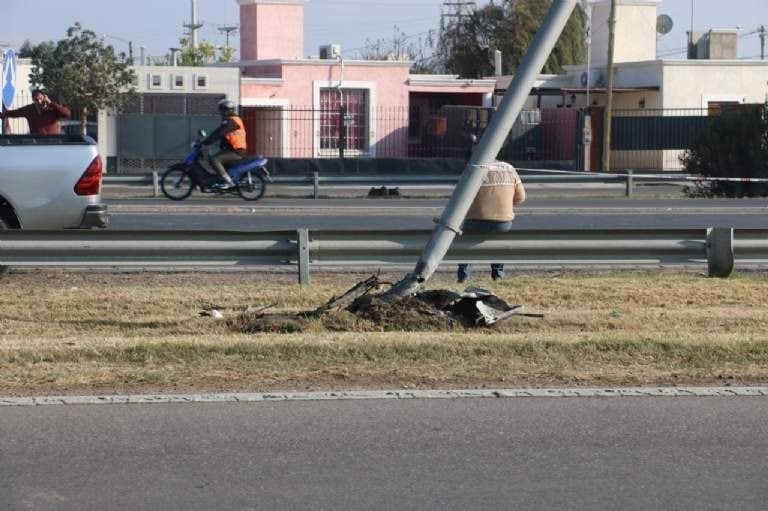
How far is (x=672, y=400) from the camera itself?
26.0 ft

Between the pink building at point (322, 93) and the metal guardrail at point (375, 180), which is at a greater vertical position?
the pink building at point (322, 93)

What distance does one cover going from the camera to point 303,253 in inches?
481

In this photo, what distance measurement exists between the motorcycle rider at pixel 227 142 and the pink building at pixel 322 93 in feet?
57.3

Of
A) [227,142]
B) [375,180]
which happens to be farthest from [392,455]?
[375,180]

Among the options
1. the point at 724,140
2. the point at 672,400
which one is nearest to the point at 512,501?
the point at 672,400

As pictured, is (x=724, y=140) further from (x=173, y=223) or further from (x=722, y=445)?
(x=722, y=445)

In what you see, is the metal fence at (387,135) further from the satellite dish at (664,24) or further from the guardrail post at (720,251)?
the guardrail post at (720,251)

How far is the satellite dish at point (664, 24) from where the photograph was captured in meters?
53.6

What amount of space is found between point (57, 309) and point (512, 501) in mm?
6158

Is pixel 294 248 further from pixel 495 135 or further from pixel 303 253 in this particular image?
pixel 495 135

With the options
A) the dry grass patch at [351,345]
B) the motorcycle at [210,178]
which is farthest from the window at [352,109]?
the dry grass patch at [351,345]

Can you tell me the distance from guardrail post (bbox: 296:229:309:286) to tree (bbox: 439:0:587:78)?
48.9 meters

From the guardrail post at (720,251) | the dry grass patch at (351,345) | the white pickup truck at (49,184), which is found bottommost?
the dry grass patch at (351,345)

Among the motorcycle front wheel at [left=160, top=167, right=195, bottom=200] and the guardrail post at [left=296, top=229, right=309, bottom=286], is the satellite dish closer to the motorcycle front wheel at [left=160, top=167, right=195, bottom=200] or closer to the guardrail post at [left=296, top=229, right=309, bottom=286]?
the motorcycle front wheel at [left=160, top=167, right=195, bottom=200]
